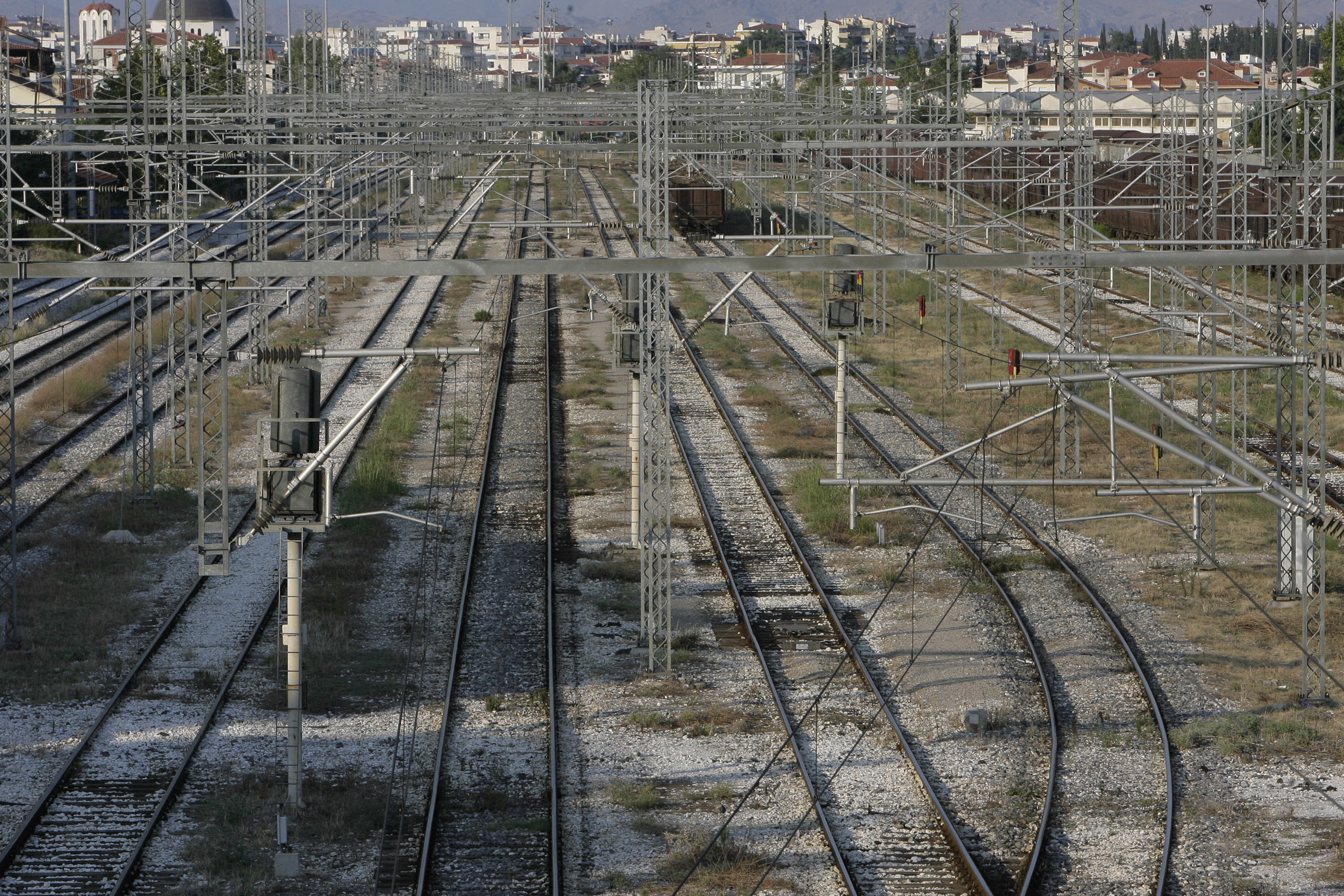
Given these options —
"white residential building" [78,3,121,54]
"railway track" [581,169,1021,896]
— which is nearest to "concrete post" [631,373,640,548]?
"railway track" [581,169,1021,896]

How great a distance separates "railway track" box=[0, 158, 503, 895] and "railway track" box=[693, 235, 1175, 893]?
5.46m

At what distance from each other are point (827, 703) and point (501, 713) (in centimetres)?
245

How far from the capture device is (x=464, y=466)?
20.0m

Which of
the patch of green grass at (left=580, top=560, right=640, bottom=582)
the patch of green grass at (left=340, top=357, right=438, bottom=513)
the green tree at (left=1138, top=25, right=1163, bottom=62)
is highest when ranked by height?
the green tree at (left=1138, top=25, right=1163, bottom=62)

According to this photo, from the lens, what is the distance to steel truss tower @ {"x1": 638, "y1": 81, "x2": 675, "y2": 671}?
12.0 m

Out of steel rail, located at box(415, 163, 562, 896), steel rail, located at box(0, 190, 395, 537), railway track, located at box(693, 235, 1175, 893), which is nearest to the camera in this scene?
steel rail, located at box(415, 163, 562, 896)

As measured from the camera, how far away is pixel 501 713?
38.8 ft

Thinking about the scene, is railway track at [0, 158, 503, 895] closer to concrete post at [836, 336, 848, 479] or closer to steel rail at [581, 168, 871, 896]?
steel rail at [581, 168, 871, 896]

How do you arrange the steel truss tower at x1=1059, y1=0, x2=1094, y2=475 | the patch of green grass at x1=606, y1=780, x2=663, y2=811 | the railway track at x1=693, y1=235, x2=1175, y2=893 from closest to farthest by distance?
the railway track at x1=693, y1=235, x2=1175, y2=893
the patch of green grass at x1=606, y1=780, x2=663, y2=811
the steel truss tower at x1=1059, y1=0, x2=1094, y2=475

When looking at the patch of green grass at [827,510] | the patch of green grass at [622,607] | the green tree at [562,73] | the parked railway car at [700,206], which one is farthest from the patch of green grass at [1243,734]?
the green tree at [562,73]

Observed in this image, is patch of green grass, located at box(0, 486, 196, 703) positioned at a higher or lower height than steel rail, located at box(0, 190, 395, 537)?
lower

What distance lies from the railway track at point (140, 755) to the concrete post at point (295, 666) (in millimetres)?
859

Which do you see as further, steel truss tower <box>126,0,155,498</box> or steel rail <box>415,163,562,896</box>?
steel truss tower <box>126,0,155,498</box>

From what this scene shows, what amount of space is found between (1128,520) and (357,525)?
8.27 m
